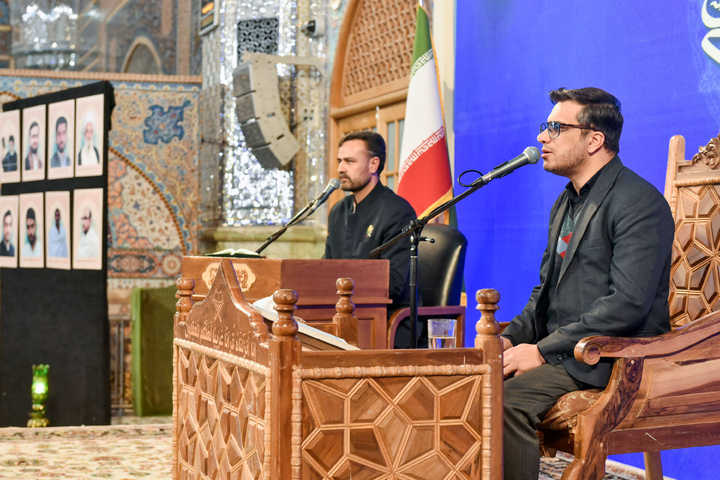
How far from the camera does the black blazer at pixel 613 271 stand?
89.1 inches

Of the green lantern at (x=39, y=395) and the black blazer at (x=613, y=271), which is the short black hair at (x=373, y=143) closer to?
the black blazer at (x=613, y=271)

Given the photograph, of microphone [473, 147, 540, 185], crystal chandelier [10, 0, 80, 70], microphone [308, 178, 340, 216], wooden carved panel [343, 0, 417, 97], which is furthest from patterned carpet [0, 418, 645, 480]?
crystal chandelier [10, 0, 80, 70]

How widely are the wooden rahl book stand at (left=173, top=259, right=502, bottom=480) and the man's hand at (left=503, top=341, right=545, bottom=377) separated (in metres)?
0.45

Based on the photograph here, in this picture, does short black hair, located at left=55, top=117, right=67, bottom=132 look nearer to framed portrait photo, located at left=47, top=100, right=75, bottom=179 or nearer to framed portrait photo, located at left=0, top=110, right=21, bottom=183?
framed portrait photo, located at left=47, top=100, right=75, bottom=179

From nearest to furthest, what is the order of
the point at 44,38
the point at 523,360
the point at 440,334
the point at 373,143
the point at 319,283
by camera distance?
1. the point at 523,360
2. the point at 440,334
3. the point at 319,283
4. the point at 373,143
5. the point at 44,38

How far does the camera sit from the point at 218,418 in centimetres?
208

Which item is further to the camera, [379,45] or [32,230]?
[379,45]

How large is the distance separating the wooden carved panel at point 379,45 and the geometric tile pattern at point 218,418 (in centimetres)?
382

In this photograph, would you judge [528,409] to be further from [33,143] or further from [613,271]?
[33,143]

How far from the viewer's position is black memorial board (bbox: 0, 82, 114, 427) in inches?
201

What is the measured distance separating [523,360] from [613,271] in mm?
333

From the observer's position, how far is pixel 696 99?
3.29 m

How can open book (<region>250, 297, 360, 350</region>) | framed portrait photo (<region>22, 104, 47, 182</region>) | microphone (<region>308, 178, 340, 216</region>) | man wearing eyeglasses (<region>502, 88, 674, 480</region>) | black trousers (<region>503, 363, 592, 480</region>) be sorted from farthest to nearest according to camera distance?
framed portrait photo (<region>22, 104, 47, 182</region>) → microphone (<region>308, 178, 340, 216</region>) → man wearing eyeglasses (<region>502, 88, 674, 480</region>) → black trousers (<region>503, 363, 592, 480</region>) → open book (<region>250, 297, 360, 350</region>)

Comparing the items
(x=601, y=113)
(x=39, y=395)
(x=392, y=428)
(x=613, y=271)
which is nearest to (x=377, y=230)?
(x=601, y=113)
